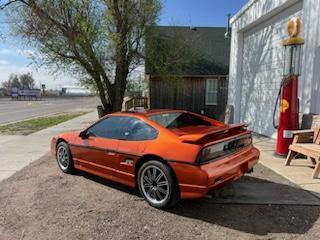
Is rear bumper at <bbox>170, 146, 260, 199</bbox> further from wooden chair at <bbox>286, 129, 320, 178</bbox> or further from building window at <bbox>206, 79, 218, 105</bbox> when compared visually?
building window at <bbox>206, 79, 218, 105</bbox>

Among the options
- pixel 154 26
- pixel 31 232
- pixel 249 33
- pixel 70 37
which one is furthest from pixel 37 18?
pixel 31 232

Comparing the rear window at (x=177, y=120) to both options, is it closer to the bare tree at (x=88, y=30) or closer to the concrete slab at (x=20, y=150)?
the concrete slab at (x=20, y=150)

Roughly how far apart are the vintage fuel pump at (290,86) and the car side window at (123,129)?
3690 millimetres

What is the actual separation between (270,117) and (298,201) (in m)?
5.56

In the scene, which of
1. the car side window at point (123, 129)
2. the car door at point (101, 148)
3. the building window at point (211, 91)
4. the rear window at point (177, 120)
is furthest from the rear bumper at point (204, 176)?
the building window at point (211, 91)

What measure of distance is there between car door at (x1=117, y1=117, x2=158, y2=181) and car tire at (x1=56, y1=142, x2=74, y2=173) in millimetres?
1594

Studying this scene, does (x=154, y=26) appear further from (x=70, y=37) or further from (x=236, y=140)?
(x=236, y=140)

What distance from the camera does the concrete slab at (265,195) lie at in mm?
4539

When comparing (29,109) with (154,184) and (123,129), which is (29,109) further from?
(154,184)

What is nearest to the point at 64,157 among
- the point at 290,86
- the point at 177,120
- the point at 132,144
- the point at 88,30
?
the point at 132,144

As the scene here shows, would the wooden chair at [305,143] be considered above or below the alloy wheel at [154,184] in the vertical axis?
above

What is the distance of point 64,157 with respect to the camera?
6.25 m

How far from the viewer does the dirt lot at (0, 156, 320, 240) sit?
372cm

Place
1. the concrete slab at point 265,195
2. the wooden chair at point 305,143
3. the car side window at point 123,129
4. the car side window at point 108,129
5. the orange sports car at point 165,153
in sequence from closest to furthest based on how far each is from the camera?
the orange sports car at point 165,153 < the concrete slab at point 265,195 < the car side window at point 123,129 < the car side window at point 108,129 < the wooden chair at point 305,143
